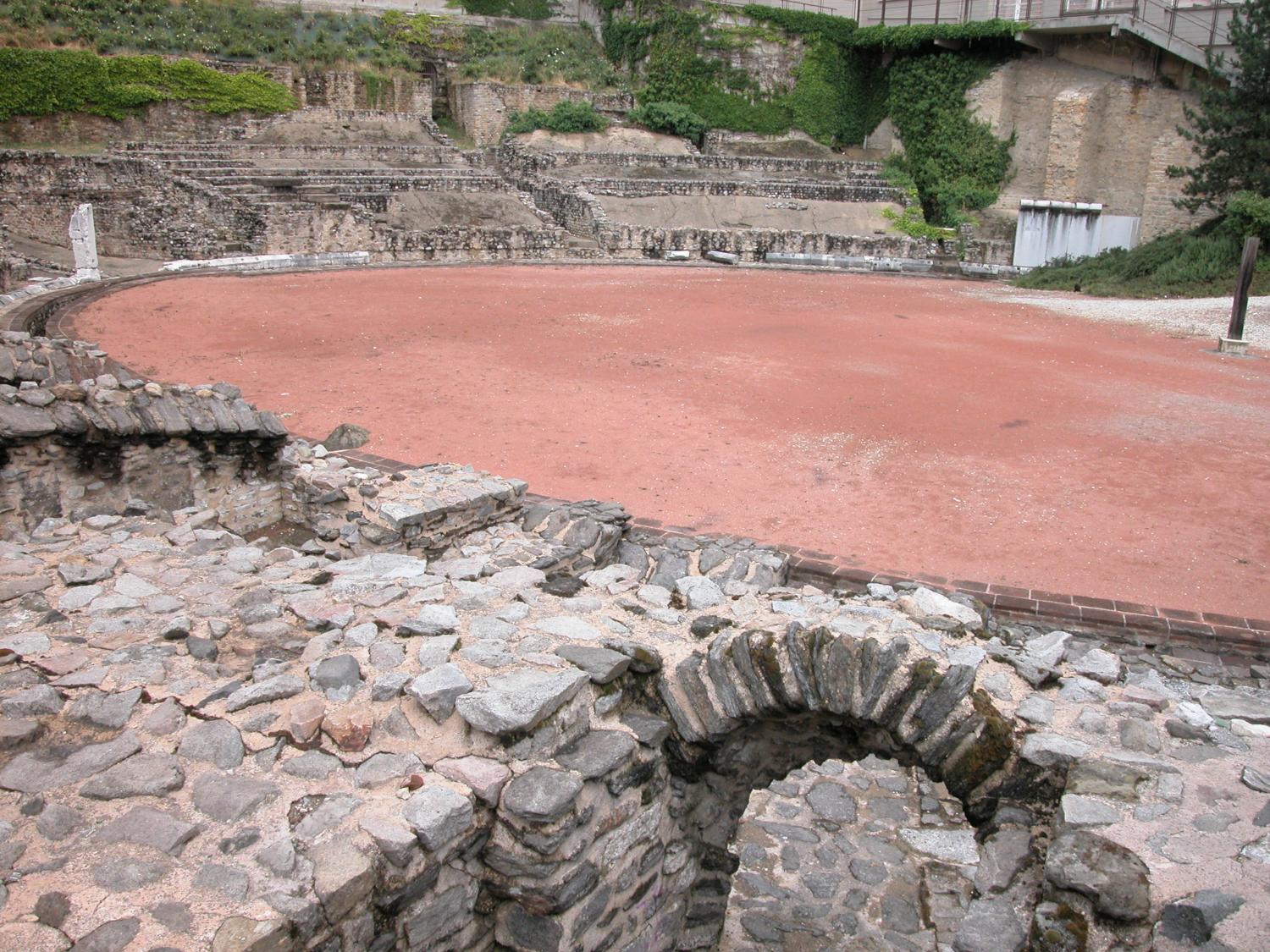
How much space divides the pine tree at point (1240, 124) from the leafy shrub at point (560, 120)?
1799 cm

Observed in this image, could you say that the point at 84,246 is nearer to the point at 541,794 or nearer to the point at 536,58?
the point at 541,794

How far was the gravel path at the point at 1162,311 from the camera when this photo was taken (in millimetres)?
17188

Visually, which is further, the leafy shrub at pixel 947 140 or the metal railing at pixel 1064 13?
the leafy shrub at pixel 947 140

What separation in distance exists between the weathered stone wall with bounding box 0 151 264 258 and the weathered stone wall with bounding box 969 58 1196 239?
23.2 m

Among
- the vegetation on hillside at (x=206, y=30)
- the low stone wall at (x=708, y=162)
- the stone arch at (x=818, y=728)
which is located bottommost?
the stone arch at (x=818, y=728)

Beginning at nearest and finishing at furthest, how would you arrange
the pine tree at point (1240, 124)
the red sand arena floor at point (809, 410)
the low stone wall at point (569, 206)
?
the red sand arena floor at point (809, 410) < the pine tree at point (1240, 124) < the low stone wall at point (569, 206)

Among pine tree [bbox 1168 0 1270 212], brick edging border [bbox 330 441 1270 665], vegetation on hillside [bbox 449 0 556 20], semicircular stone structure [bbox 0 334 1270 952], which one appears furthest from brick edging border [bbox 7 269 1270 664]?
vegetation on hillside [bbox 449 0 556 20]

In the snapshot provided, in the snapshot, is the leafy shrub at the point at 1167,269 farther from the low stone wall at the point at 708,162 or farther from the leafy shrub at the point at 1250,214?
the low stone wall at the point at 708,162

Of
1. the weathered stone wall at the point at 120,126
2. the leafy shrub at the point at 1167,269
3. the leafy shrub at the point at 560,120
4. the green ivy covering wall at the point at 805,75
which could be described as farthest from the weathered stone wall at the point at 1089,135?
the weathered stone wall at the point at 120,126

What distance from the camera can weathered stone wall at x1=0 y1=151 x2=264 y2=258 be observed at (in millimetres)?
22219

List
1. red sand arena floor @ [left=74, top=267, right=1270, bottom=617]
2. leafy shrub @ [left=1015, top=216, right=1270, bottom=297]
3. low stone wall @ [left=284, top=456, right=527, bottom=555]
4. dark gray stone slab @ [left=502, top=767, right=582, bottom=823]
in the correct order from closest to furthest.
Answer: dark gray stone slab @ [left=502, top=767, right=582, bottom=823] → low stone wall @ [left=284, top=456, right=527, bottom=555] → red sand arena floor @ [left=74, top=267, right=1270, bottom=617] → leafy shrub @ [left=1015, top=216, right=1270, bottom=297]

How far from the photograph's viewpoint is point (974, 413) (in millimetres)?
11148

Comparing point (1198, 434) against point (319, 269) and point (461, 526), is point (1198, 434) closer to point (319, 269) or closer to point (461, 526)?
point (461, 526)

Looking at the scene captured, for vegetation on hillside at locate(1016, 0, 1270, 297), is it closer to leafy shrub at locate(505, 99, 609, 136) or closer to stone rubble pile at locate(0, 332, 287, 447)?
leafy shrub at locate(505, 99, 609, 136)
